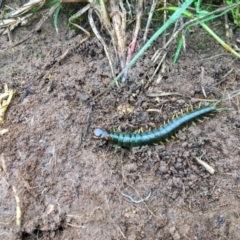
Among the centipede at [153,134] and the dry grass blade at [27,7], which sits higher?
the dry grass blade at [27,7]

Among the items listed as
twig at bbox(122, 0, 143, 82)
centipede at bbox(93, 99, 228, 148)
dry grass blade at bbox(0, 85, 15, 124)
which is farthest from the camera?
twig at bbox(122, 0, 143, 82)

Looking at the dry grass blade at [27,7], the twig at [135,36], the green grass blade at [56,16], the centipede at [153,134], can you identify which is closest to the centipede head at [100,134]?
the centipede at [153,134]

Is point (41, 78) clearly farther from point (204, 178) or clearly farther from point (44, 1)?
point (204, 178)

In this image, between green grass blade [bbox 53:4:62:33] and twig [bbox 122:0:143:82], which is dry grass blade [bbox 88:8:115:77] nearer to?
twig [bbox 122:0:143:82]

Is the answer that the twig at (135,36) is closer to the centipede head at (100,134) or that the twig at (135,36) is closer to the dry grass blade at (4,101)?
the centipede head at (100,134)

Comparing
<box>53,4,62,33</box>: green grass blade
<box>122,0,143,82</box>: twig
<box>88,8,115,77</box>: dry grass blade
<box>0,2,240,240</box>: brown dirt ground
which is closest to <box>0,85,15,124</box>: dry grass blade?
<box>0,2,240,240</box>: brown dirt ground

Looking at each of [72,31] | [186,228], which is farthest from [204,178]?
[72,31]
